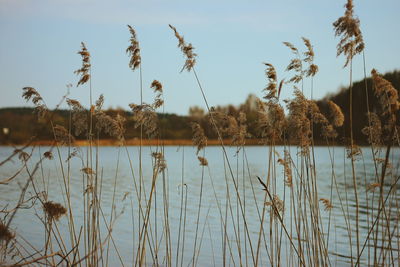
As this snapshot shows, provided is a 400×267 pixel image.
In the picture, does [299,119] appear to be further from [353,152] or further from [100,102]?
[100,102]

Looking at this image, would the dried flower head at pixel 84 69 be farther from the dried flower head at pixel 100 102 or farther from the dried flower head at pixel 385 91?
the dried flower head at pixel 385 91

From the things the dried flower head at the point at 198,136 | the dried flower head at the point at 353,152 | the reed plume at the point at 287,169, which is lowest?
the reed plume at the point at 287,169

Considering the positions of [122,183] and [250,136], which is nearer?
[250,136]

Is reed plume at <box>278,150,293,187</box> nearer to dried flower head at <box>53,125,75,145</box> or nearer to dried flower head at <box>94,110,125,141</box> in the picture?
dried flower head at <box>94,110,125,141</box>

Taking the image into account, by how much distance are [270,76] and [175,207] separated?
455 inches

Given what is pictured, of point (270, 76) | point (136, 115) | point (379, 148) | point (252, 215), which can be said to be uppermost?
point (270, 76)

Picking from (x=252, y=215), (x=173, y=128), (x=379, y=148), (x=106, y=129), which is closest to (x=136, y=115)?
(x=106, y=129)

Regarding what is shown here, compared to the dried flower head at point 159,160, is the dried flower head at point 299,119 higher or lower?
higher

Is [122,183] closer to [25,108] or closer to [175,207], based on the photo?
[175,207]

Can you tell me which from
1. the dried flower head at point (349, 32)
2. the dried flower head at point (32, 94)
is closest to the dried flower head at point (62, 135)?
the dried flower head at point (32, 94)

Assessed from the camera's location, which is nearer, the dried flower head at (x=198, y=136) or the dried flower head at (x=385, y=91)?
the dried flower head at (x=385, y=91)

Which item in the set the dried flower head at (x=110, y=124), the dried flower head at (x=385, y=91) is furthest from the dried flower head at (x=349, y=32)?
the dried flower head at (x=110, y=124)

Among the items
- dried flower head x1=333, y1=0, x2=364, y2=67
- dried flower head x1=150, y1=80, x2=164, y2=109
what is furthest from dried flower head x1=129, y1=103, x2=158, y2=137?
dried flower head x1=333, y1=0, x2=364, y2=67

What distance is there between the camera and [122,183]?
23.7 metres
